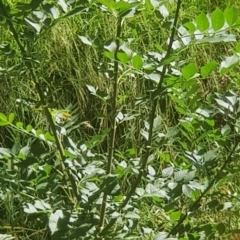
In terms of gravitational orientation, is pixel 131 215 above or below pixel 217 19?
below

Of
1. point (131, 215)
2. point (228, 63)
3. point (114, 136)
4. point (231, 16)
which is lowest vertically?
point (131, 215)

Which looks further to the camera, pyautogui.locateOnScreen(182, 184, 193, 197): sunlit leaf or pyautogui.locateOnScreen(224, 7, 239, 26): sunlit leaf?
pyautogui.locateOnScreen(182, 184, 193, 197): sunlit leaf

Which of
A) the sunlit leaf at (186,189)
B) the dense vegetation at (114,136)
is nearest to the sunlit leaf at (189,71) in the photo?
the dense vegetation at (114,136)

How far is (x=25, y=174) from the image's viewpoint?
126 cm

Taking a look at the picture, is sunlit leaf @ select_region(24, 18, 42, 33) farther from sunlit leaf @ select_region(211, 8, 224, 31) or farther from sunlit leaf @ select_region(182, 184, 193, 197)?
sunlit leaf @ select_region(182, 184, 193, 197)

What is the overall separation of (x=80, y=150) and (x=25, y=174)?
13cm

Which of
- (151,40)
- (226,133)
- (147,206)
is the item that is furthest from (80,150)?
(151,40)

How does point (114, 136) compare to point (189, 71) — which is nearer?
point (189, 71)

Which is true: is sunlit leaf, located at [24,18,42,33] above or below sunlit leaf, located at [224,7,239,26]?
above

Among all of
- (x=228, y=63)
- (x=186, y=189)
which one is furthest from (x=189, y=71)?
(x=186, y=189)

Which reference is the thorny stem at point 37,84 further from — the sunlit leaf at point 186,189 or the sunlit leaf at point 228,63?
the sunlit leaf at point 228,63

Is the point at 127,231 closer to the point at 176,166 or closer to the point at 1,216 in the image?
the point at 176,166

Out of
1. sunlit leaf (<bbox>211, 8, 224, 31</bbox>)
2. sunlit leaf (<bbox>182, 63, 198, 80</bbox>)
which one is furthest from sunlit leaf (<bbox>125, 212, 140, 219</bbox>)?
sunlit leaf (<bbox>211, 8, 224, 31</bbox>)

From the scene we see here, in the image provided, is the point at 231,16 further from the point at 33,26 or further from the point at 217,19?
the point at 33,26
